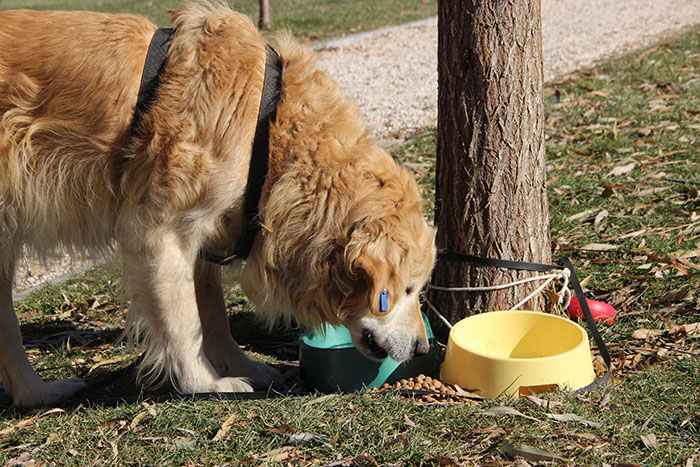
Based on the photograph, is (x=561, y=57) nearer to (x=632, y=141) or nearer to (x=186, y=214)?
(x=632, y=141)

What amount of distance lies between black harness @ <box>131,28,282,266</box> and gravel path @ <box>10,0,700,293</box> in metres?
2.52

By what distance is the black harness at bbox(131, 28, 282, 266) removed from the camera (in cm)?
340

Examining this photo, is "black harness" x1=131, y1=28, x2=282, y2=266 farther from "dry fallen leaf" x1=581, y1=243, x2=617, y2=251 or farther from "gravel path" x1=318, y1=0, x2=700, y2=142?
"gravel path" x1=318, y1=0, x2=700, y2=142

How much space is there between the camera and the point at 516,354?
3996 mm

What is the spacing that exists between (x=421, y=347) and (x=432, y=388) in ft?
0.69

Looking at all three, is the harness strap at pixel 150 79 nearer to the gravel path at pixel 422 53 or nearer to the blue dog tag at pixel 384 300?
the blue dog tag at pixel 384 300

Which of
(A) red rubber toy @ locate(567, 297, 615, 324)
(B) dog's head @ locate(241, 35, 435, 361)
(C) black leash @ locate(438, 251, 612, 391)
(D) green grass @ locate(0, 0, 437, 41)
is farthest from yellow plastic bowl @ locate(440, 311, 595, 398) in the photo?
(D) green grass @ locate(0, 0, 437, 41)

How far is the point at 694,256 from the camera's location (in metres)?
4.73

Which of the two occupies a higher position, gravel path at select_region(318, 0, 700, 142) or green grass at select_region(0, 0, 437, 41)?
green grass at select_region(0, 0, 437, 41)

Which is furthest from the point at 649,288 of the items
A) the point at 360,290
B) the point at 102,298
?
the point at 102,298

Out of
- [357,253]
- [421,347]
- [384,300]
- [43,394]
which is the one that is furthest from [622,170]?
[43,394]

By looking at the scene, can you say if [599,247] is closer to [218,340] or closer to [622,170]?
[622,170]

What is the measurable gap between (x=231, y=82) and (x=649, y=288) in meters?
2.85

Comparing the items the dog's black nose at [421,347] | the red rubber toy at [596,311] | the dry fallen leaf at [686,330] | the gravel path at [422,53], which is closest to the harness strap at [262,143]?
the dog's black nose at [421,347]
